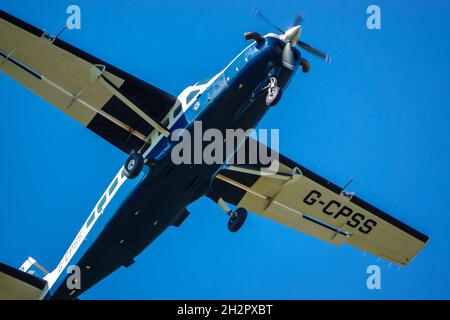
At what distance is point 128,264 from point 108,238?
4.42 ft

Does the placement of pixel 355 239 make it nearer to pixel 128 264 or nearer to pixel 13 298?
pixel 128 264

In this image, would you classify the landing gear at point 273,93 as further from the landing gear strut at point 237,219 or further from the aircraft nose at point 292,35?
the landing gear strut at point 237,219

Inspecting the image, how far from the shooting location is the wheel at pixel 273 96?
19781 mm

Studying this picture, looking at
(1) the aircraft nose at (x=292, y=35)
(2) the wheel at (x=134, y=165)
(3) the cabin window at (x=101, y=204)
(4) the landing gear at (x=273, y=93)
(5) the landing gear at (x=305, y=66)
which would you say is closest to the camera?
(4) the landing gear at (x=273, y=93)

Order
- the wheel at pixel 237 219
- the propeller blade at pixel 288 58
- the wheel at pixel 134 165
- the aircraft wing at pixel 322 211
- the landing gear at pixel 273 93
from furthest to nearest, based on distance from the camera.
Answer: the aircraft wing at pixel 322 211 < the wheel at pixel 237 219 < the wheel at pixel 134 165 < the propeller blade at pixel 288 58 < the landing gear at pixel 273 93

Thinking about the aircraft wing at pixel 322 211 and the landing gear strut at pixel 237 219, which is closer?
the landing gear strut at pixel 237 219

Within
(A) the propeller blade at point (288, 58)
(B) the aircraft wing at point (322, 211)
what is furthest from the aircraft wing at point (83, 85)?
(A) the propeller blade at point (288, 58)

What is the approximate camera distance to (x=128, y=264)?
22938mm

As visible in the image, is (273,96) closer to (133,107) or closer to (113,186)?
(133,107)

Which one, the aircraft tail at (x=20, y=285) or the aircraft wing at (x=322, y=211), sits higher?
the aircraft wing at (x=322, y=211)

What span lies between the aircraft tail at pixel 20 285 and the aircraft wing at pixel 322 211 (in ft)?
19.9
